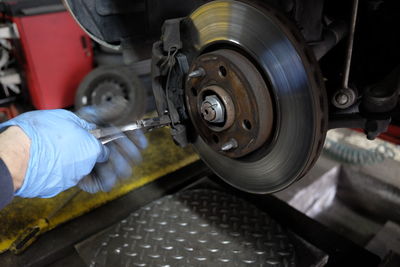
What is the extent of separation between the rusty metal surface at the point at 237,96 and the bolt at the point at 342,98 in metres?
0.17

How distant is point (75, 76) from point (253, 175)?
138 centimetres

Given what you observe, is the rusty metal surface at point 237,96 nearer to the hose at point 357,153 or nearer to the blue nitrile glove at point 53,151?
the blue nitrile glove at point 53,151

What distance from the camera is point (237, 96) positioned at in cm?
60

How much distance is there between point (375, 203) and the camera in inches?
51.8

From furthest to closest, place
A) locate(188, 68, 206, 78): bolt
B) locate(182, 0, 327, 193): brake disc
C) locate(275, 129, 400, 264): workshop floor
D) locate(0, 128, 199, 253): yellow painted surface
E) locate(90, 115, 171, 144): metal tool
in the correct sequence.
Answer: locate(275, 129, 400, 264): workshop floor < locate(0, 128, 199, 253): yellow painted surface < locate(90, 115, 171, 144): metal tool < locate(188, 68, 206, 78): bolt < locate(182, 0, 327, 193): brake disc

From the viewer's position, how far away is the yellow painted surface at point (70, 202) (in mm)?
969

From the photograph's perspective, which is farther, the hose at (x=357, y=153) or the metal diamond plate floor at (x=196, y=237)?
the hose at (x=357, y=153)

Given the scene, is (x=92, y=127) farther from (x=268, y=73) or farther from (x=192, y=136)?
(x=268, y=73)

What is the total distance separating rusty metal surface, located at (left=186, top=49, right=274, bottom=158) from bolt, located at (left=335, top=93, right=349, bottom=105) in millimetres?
173

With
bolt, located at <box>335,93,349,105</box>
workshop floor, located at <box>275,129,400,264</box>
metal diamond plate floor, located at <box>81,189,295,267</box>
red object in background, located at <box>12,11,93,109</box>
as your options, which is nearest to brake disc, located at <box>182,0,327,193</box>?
bolt, located at <box>335,93,349,105</box>

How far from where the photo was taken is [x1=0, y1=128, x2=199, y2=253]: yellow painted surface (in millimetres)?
969

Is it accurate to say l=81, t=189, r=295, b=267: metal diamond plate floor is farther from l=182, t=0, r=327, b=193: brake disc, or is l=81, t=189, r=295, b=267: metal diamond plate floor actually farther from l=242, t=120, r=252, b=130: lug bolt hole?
l=242, t=120, r=252, b=130: lug bolt hole

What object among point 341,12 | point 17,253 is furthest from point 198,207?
point 341,12

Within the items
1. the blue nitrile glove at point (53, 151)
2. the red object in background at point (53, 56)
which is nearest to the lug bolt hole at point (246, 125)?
the blue nitrile glove at point (53, 151)
